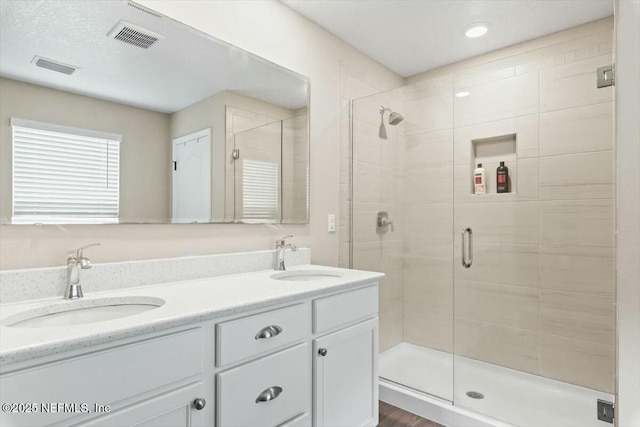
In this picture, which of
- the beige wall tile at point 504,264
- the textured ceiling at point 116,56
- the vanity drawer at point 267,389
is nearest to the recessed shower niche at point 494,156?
the beige wall tile at point 504,264

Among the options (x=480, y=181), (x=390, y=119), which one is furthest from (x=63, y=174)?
(x=480, y=181)

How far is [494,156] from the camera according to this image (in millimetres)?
2602

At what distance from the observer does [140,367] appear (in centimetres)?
97

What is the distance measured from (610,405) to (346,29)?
8.71 feet

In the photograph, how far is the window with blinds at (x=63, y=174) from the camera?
1.25m

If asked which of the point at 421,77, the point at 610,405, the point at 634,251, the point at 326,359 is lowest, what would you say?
the point at 610,405

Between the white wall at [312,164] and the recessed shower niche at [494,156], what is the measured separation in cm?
95

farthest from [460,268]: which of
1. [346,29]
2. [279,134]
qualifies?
[346,29]

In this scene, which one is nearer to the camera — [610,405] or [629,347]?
[629,347]

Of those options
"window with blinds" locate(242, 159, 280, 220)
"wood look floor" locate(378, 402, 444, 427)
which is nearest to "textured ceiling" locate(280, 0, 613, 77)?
"window with blinds" locate(242, 159, 280, 220)

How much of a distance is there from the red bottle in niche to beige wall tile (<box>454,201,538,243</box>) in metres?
0.11

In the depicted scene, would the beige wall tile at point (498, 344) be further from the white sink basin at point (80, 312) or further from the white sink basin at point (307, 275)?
the white sink basin at point (80, 312)

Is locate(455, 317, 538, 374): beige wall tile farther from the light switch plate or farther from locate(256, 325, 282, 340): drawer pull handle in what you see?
locate(256, 325, 282, 340): drawer pull handle

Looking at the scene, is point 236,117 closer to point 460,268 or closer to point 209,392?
point 209,392
